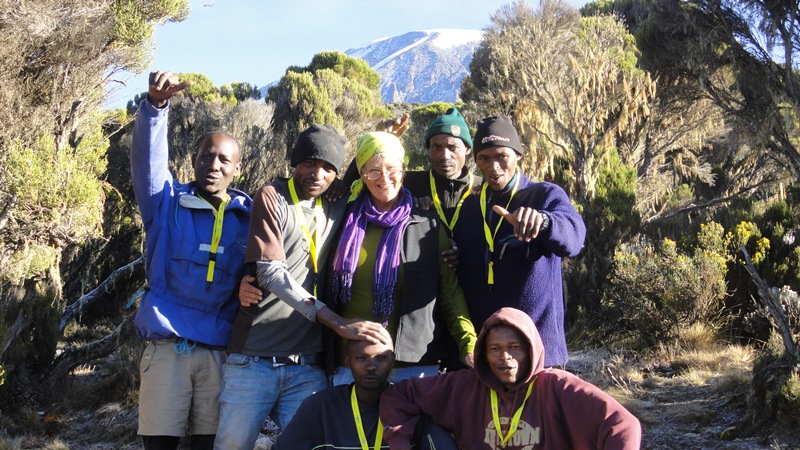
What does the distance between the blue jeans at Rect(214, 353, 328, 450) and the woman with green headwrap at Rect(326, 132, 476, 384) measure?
0.16 metres

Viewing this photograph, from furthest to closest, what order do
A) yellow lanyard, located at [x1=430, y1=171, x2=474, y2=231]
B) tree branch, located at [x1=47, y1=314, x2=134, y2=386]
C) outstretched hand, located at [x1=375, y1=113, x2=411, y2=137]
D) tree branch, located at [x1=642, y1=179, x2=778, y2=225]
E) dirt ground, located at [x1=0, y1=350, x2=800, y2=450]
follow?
tree branch, located at [x1=642, y1=179, x2=778, y2=225] < tree branch, located at [x1=47, y1=314, x2=134, y2=386] < dirt ground, located at [x1=0, y1=350, x2=800, y2=450] < outstretched hand, located at [x1=375, y1=113, x2=411, y2=137] < yellow lanyard, located at [x1=430, y1=171, x2=474, y2=231]

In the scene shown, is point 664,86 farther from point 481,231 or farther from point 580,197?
point 481,231

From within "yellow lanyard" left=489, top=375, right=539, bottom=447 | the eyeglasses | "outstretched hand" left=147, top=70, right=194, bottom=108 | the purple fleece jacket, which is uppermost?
"outstretched hand" left=147, top=70, right=194, bottom=108

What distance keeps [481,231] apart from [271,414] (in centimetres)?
115

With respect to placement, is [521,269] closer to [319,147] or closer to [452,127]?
[452,127]

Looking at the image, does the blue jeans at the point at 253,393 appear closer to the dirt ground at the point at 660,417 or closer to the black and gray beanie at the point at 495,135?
the black and gray beanie at the point at 495,135

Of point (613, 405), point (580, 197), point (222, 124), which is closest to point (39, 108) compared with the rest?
point (613, 405)

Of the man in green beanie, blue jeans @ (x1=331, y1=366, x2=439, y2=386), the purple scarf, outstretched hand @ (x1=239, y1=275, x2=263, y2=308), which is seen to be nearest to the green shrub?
the man in green beanie

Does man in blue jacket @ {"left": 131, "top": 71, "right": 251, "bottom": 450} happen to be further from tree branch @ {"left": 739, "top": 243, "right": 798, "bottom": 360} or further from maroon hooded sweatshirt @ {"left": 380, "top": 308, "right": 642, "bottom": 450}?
tree branch @ {"left": 739, "top": 243, "right": 798, "bottom": 360}

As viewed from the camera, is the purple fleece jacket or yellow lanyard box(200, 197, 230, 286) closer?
the purple fleece jacket

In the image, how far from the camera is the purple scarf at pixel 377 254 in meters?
2.96

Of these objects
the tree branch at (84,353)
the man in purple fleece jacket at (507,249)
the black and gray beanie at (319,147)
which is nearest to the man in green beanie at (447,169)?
the man in purple fleece jacket at (507,249)

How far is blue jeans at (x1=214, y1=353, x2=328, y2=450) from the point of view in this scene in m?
2.91

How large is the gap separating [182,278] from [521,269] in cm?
139
